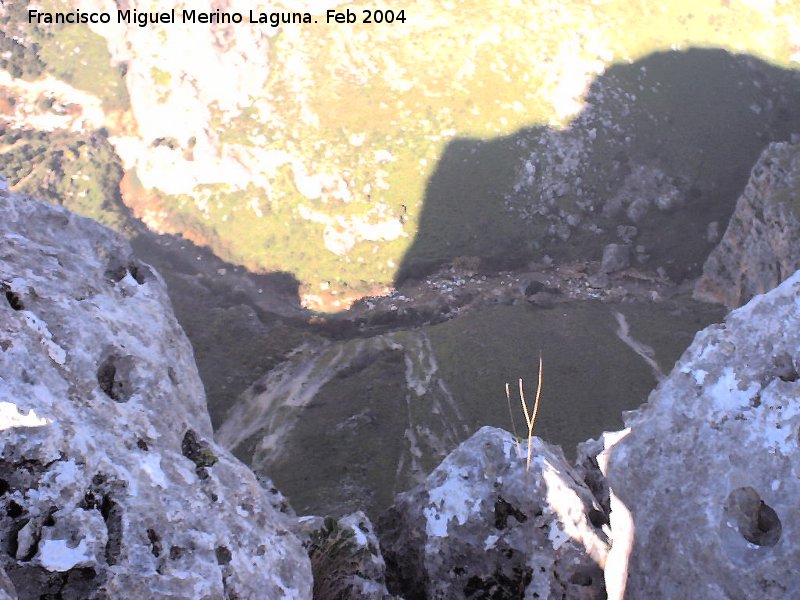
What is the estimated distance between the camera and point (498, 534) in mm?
23828

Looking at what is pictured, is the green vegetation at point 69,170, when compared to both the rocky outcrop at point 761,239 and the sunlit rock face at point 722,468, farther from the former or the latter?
the sunlit rock face at point 722,468

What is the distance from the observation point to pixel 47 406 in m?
15.8

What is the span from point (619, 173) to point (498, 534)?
8873 centimetres

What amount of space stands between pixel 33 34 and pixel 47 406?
456 ft

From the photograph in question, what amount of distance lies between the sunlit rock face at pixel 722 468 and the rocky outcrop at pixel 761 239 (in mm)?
47175

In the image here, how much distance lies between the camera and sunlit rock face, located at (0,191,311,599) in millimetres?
14227

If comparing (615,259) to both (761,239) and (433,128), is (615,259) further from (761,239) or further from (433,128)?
(433,128)

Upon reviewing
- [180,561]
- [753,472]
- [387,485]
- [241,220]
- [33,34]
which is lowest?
[387,485]

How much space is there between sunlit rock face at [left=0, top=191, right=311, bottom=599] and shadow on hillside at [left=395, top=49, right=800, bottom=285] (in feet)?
229

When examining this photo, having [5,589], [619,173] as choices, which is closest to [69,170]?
[619,173]

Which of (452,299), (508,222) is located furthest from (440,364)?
(508,222)

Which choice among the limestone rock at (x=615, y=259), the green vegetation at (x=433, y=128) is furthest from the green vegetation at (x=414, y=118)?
→ the limestone rock at (x=615, y=259)

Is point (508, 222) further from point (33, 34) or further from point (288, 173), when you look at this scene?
point (33, 34)

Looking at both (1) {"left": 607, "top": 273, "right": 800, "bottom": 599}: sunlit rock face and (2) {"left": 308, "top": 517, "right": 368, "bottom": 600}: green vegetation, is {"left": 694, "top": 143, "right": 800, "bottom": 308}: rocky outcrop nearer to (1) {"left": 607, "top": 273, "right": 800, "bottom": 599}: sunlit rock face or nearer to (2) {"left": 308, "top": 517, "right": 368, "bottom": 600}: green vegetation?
(1) {"left": 607, "top": 273, "right": 800, "bottom": 599}: sunlit rock face
